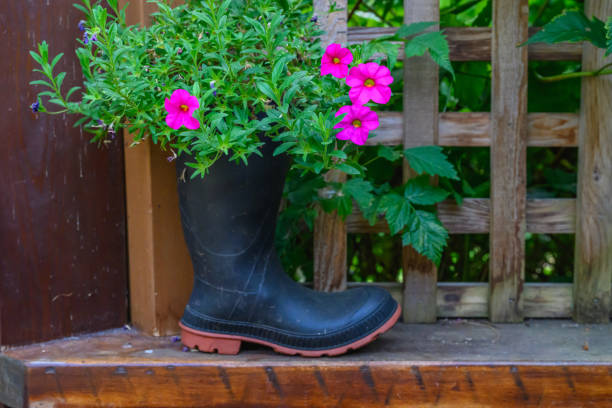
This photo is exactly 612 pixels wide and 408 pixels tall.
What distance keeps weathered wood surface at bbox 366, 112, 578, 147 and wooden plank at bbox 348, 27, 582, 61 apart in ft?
0.50

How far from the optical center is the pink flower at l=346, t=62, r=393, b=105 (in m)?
1.33

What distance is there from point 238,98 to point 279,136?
12cm

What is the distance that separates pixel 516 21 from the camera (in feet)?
5.57

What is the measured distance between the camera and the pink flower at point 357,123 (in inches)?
52.7

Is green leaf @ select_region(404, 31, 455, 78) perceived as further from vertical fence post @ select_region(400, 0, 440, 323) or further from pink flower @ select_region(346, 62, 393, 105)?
pink flower @ select_region(346, 62, 393, 105)

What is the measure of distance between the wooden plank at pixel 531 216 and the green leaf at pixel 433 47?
38 cm

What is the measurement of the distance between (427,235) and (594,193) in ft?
1.58

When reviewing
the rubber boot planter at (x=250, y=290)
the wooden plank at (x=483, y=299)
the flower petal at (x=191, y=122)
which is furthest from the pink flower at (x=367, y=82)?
the wooden plank at (x=483, y=299)

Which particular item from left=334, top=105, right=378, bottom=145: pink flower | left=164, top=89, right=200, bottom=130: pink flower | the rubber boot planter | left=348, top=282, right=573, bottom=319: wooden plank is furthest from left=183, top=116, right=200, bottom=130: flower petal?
left=348, top=282, right=573, bottom=319: wooden plank

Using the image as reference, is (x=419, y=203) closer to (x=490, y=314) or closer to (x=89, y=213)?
(x=490, y=314)

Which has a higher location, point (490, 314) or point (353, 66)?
point (353, 66)

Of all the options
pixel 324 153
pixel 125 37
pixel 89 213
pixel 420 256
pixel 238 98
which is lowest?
pixel 420 256

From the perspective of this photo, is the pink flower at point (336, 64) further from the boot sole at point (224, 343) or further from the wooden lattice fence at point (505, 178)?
the boot sole at point (224, 343)

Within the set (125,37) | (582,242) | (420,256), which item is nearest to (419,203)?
(420,256)
